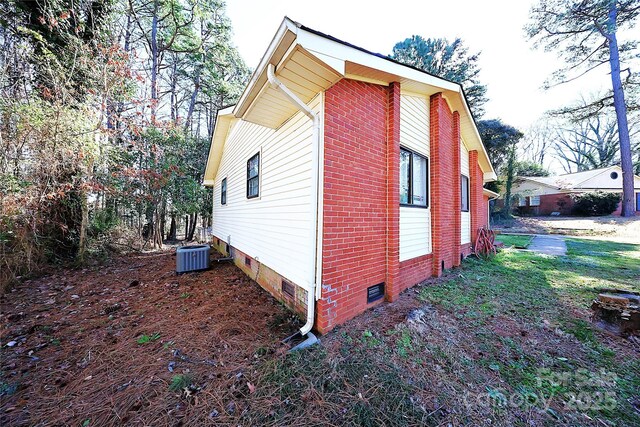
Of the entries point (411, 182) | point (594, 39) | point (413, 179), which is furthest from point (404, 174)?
point (594, 39)

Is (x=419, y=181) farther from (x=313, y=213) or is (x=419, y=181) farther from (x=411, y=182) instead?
(x=313, y=213)

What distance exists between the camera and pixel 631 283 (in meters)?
5.21

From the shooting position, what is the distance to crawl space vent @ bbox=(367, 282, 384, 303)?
3.92 meters

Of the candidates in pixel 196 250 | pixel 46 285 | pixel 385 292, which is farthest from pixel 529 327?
pixel 46 285

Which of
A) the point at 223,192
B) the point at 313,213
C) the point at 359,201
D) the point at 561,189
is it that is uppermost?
the point at 561,189

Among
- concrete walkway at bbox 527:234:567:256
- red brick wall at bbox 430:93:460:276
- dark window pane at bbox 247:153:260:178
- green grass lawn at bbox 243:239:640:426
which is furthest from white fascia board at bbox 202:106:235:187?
concrete walkway at bbox 527:234:567:256

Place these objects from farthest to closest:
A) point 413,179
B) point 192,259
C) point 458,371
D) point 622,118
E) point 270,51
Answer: point 622,118, point 192,259, point 413,179, point 270,51, point 458,371

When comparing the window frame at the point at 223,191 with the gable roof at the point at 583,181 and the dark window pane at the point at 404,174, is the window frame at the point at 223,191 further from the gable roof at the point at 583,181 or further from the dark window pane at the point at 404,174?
the gable roof at the point at 583,181

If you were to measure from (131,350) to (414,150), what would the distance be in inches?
225

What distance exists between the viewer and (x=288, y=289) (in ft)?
13.1

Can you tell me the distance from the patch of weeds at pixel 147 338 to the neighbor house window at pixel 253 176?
320 cm

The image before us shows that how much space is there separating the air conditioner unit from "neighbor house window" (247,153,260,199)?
2203 millimetres

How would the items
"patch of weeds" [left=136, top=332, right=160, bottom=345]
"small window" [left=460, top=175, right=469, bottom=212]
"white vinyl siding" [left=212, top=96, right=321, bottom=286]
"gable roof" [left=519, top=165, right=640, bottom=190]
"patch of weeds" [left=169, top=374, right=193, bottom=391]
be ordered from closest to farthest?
"patch of weeds" [left=169, top=374, right=193, bottom=391], "patch of weeds" [left=136, top=332, right=160, bottom=345], "white vinyl siding" [left=212, top=96, right=321, bottom=286], "small window" [left=460, top=175, right=469, bottom=212], "gable roof" [left=519, top=165, right=640, bottom=190]

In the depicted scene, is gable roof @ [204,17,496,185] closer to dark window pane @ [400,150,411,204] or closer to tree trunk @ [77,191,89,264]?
dark window pane @ [400,150,411,204]
